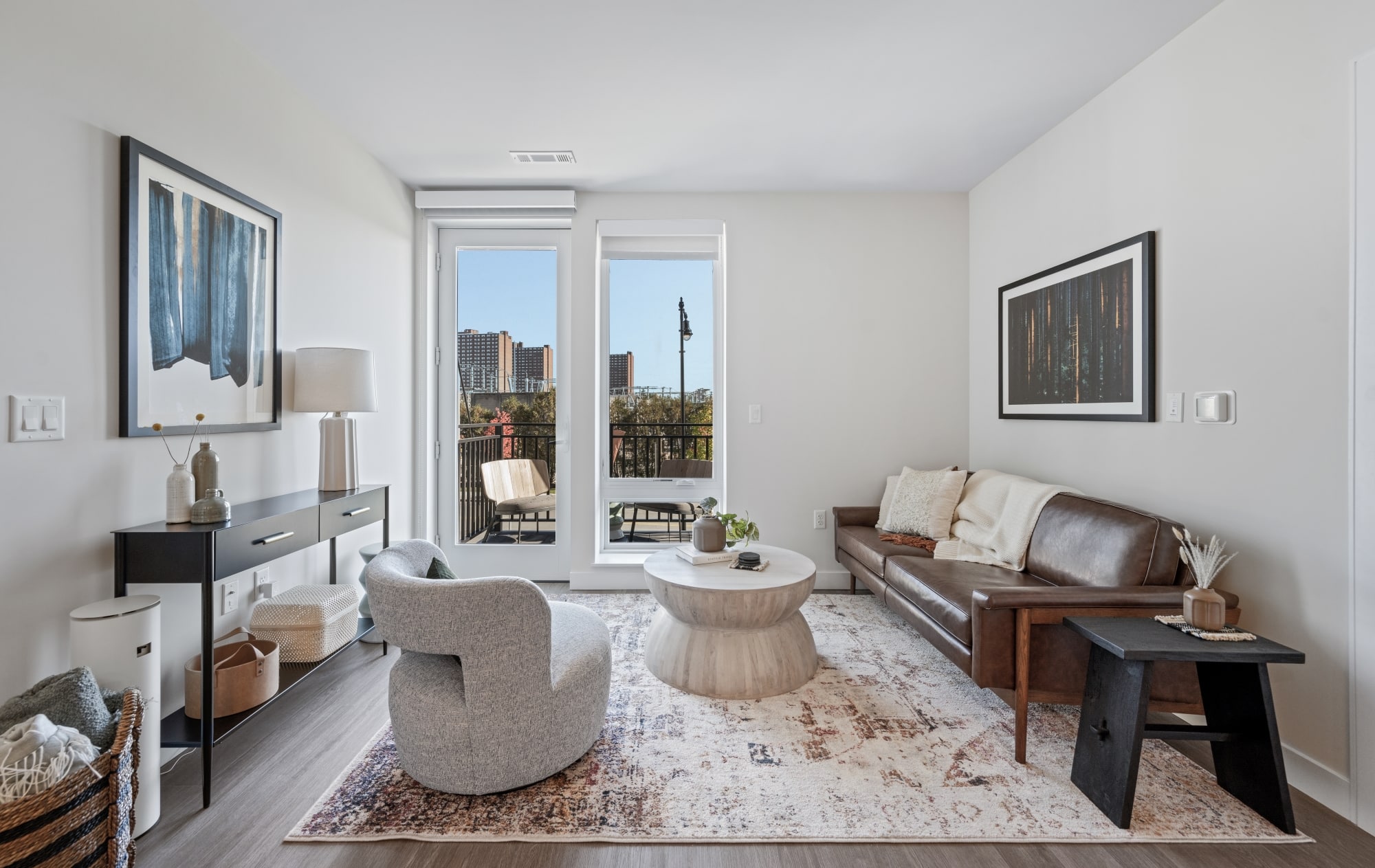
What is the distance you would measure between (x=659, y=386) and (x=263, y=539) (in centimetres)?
257

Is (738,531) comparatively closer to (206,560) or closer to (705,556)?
(705,556)

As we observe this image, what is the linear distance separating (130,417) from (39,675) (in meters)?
0.74

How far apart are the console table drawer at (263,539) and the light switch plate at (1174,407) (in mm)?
3383

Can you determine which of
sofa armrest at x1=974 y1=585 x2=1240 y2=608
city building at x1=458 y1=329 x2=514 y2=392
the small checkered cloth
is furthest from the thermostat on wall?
city building at x1=458 y1=329 x2=514 y2=392

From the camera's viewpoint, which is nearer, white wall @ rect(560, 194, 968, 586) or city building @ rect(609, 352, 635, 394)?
white wall @ rect(560, 194, 968, 586)

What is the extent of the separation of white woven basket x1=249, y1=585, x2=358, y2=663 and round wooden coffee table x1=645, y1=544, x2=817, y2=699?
1282 millimetres

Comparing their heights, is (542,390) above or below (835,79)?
below

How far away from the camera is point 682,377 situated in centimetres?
405

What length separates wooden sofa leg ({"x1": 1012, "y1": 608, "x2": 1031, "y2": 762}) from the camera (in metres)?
1.90

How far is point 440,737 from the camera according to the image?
1.70 metres

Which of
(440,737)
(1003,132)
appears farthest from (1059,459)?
(440,737)

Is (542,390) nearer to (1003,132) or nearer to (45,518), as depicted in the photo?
(45,518)

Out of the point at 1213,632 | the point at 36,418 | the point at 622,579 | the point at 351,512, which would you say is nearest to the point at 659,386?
the point at 622,579

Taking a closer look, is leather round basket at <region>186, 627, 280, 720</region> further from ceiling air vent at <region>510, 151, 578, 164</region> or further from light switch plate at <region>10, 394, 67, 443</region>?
ceiling air vent at <region>510, 151, 578, 164</region>
